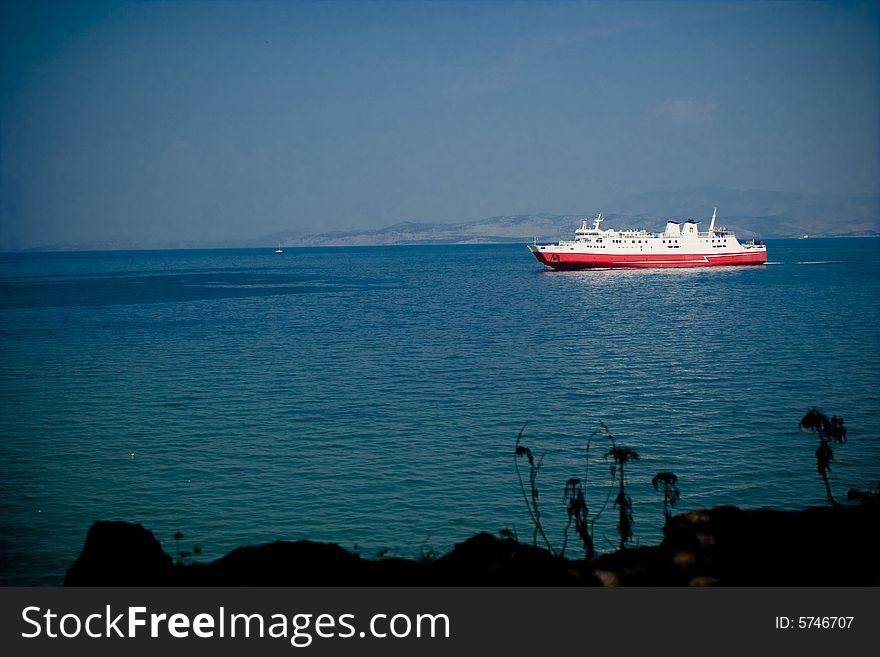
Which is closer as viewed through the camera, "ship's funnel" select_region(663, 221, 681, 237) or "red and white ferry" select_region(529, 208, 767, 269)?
"red and white ferry" select_region(529, 208, 767, 269)

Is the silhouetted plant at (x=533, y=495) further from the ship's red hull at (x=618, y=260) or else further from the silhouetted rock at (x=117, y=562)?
the ship's red hull at (x=618, y=260)

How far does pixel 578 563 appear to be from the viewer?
8391mm

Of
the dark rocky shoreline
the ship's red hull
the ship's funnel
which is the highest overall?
the ship's funnel

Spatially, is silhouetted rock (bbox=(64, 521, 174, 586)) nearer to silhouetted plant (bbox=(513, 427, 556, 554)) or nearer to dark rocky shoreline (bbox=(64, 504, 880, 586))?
dark rocky shoreline (bbox=(64, 504, 880, 586))

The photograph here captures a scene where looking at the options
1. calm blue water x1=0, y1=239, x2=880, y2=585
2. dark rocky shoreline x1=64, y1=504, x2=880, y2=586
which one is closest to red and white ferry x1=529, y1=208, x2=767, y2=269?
calm blue water x1=0, y1=239, x2=880, y2=585

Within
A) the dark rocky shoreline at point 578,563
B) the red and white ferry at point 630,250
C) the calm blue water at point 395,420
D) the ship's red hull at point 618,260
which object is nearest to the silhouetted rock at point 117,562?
the dark rocky shoreline at point 578,563

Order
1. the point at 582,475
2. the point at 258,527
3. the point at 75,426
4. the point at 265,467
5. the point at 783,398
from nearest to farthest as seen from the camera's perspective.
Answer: the point at 258,527 → the point at 582,475 → the point at 265,467 → the point at 75,426 → the point at 783,398

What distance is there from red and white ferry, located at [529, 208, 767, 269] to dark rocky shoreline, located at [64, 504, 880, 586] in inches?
3093

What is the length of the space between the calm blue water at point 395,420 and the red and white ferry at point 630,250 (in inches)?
1651

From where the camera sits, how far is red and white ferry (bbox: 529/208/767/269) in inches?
3428

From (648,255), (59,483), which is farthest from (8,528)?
(648,255)

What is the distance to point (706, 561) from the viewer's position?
797cm
